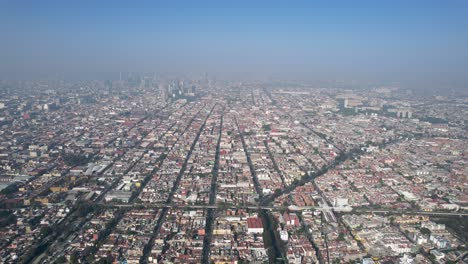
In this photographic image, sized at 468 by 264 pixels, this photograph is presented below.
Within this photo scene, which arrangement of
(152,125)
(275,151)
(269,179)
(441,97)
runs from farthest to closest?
(441,97)
(152,125)
(275,151)
(269,179)

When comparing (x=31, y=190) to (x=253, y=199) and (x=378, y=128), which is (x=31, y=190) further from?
(x=378, y=128)

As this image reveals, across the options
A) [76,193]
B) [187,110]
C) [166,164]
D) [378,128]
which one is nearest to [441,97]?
[378,128]

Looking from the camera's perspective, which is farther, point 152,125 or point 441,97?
point 441,97

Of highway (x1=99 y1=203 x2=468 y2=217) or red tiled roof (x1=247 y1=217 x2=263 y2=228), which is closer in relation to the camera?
red tiled roof (x1=247 y1=217 x2=263 y2=228)

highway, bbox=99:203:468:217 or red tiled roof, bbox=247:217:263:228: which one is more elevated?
red tiled roof, bbox=247:217:263:228

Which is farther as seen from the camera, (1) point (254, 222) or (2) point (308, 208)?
(2) point (308, 208)

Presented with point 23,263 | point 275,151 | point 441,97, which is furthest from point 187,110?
point 441,97

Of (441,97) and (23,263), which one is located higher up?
(441,97)

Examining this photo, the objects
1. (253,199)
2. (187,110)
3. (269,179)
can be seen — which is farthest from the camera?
(187,110)

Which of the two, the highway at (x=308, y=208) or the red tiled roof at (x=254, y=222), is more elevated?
the red tiled roof at (x=254, y=222)

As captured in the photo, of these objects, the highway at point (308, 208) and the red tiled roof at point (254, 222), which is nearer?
the red tiled roof at point (254, 222)
